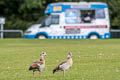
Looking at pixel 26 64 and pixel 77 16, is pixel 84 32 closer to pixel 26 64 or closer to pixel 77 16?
pixel 77 16

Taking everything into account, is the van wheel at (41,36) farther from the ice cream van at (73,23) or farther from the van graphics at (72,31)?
the van graphics at (72,31)

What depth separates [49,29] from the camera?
3884cm

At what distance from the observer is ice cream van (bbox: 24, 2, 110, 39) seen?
38.7 metres

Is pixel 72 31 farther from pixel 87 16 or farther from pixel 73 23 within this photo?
pixel 87 16

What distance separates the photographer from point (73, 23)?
3900 cm

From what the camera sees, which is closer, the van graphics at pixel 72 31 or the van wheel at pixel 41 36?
the van graphics at pixel 72 31

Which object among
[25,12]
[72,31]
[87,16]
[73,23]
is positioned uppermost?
[25,12]

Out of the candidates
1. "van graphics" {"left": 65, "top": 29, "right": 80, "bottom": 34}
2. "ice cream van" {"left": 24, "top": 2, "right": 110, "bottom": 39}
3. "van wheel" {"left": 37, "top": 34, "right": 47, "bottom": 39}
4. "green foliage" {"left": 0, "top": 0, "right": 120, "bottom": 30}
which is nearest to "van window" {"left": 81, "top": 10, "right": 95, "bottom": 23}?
"ice cream van" {"left": 24, "top": 2, "right": 110, "bottom": 39}

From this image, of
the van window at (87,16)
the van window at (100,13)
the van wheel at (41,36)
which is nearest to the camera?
the van wheel at (41,36)

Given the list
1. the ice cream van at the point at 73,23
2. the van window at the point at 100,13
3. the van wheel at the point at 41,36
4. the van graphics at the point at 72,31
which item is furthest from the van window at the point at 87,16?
the van wheel at the point at 41,36

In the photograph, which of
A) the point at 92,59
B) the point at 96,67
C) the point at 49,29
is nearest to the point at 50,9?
the point at 49,29

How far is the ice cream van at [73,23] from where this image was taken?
38688 mm

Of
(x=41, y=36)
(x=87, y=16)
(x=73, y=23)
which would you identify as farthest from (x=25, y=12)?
(x=87, y=16)

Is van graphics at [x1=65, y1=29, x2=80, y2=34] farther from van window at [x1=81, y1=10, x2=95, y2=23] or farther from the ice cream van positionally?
van window at [x1=81, y1=10, x2=95, y2=23]
